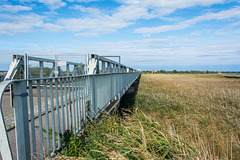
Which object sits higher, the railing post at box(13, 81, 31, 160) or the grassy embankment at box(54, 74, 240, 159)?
the railing post at box(13, 81, 31, 160)

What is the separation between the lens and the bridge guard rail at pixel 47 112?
5.43 feet

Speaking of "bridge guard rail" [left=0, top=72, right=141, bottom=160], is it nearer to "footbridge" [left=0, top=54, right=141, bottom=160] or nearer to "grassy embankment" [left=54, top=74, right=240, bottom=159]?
"footbridge" [left=0, top=54, right=141, bottom=160]

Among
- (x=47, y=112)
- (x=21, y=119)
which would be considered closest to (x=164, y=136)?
(x=47, y=112)

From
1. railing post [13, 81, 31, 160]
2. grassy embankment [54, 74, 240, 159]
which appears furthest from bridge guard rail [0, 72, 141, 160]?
grassy embankment [54, 74, 240, 159]

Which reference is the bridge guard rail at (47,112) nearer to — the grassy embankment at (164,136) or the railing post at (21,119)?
the railing post at (21,119)

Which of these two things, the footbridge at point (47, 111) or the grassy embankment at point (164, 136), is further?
the grassy embankment at point (164, 136)

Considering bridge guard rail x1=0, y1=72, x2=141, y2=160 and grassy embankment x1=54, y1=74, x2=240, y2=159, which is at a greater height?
bridge guard rail x1=0, y1=72, x2=141, y2=160

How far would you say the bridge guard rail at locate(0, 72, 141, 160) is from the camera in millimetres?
1654

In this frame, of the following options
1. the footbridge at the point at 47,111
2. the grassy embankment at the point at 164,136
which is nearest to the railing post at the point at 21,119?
the footbridge at the point at 47,111

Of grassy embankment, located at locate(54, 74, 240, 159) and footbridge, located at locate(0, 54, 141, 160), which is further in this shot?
grassy embankment, located at locate(54, 74, 240, 159)

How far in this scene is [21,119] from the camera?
1.68 m

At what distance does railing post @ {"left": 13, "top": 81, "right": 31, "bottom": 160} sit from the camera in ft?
5.42

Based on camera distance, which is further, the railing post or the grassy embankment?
the grassy embankment

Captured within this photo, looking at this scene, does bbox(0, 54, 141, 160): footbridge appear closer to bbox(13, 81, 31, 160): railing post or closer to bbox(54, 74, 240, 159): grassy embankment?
bbox(13, 81, 31, 160): railing post
